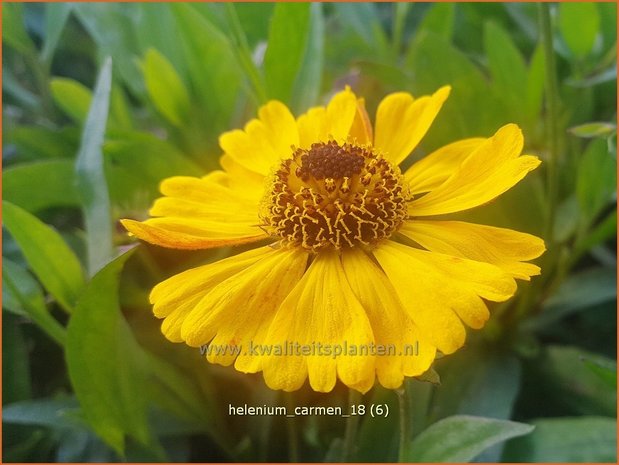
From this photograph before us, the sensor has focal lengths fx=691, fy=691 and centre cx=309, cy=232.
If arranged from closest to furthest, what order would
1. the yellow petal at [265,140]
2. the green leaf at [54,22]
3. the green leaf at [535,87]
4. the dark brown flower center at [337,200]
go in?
the dark brown flower center at [337,200] → the yellow petal at [265,140] → the green leaf at [535,87] → the green leaf at [54,22]

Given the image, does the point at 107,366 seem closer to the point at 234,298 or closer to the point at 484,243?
the point at 234,298

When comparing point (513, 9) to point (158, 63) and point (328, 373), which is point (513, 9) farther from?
point (328, 373)

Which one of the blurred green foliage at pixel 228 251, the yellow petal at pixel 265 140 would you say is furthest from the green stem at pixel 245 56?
the yellow petal at pixel 265 140

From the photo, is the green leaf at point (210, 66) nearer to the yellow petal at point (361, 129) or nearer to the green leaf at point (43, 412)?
the yellow petal at point (361, 129)

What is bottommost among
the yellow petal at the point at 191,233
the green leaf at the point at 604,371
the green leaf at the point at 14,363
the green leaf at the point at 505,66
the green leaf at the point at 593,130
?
the green leaf at the point at 604,371

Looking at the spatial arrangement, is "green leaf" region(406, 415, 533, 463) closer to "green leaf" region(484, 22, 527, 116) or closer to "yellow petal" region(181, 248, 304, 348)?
"yellow petal" region(181, 248, 304, 348)

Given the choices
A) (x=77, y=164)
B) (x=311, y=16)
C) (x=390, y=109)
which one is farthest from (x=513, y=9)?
(x=77, y=164)

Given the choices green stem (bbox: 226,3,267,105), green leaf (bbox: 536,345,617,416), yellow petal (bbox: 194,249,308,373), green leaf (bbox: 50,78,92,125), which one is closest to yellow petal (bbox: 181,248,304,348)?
yellow petal (bbox: 194,249,308,373)
